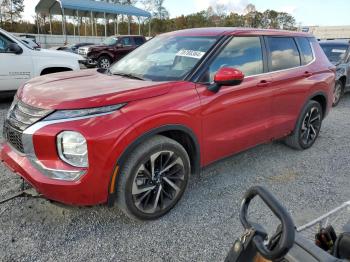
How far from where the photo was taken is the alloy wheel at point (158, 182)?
2812 millimetres

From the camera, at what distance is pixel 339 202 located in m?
3.43

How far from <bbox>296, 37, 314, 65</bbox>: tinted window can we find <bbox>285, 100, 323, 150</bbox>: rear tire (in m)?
0.61

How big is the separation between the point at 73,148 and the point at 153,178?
78cm

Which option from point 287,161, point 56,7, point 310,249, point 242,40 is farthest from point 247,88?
point 56,7

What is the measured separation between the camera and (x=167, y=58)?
11.7ft

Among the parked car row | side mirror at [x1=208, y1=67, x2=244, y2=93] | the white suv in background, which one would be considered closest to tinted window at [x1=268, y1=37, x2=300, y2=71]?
side mirror at [x1=208, y1=67, x2=244, y2=93]

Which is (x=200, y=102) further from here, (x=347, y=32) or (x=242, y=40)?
(x=347, y=32)

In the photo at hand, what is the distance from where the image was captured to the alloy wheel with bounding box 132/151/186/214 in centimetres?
281

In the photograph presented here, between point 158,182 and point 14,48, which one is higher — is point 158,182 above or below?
below

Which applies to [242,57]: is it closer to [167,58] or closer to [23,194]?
[167,58]

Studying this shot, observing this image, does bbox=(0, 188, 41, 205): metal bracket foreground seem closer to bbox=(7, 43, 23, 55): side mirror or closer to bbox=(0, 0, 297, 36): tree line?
bbox=(7, 43, 23, 55): side mirror

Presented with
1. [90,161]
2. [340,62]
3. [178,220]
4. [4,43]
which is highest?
[4,43]

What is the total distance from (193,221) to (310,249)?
1792 mm

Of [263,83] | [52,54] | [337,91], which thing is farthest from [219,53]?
[337,91]
